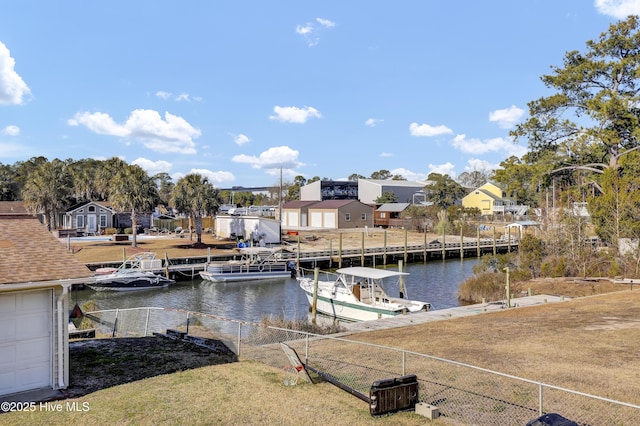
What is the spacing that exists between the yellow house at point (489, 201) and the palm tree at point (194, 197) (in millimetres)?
69926

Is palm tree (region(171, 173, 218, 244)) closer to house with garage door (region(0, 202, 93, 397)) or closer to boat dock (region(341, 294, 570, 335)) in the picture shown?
boat dock (region(341, 294, 570, 335))

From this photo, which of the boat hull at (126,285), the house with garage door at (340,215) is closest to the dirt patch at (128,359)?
the boat hull at (126,285)

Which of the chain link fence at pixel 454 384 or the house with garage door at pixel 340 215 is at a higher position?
the house with garage door at pixel 340 215

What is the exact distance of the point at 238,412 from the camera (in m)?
10.1

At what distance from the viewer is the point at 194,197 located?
183 feet

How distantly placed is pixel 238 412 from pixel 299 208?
82103 mm

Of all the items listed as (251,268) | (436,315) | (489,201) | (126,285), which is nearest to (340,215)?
(489,201)

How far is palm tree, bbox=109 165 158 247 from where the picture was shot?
51844 mm

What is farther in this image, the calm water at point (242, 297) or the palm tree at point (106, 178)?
the palm tree at point (106, 178)

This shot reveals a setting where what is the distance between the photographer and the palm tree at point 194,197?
5572cm

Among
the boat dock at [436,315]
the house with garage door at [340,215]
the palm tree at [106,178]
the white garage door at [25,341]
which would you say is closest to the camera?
the white garage door at [25,341]

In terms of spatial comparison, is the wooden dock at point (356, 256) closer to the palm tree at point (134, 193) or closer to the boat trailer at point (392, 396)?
the palm tree at point (134, 193)

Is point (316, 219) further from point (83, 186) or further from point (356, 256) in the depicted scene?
point (83, 186)

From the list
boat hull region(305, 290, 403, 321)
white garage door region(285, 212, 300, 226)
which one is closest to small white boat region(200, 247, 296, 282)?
boat hull region(305, 290, 403, 321)
